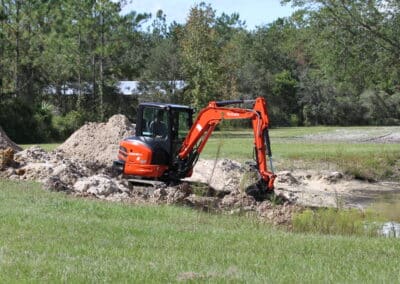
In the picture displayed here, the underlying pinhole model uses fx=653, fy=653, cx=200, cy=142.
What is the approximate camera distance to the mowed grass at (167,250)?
7.41 metres

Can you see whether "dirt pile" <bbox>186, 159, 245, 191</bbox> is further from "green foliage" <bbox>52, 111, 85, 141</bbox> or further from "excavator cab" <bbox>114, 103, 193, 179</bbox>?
"green foliage" <bbox>52, 111, 85, 141</bbox>

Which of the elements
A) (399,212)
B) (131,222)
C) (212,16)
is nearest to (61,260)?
(131,222)

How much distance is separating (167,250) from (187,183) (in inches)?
414

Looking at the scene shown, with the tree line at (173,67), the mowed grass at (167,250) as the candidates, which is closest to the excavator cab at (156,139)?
the mowed grass at (167,250)

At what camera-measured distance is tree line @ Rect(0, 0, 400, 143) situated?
30516 mm

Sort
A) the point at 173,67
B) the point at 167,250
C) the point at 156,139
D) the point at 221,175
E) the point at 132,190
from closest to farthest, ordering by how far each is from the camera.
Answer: the point at 167,250 < the point at 132,190 < the point at 156,139 < the point at 221,175 < the point at 173,67

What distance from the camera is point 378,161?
29.6m

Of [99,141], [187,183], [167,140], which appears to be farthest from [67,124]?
[167,140]

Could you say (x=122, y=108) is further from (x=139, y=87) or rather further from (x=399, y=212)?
(x=399, y=212)

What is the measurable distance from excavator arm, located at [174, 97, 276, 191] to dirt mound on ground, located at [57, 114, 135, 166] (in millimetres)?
8445

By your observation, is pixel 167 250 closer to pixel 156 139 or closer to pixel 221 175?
pixel 156 139

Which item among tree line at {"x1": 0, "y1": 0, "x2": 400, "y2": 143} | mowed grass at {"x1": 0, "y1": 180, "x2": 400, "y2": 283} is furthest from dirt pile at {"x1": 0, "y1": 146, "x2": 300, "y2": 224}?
tree line at {"x1": 0, "y1": 0, "x2": 400, "y2": 143}

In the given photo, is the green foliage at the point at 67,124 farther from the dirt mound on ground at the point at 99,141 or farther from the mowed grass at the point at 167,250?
the mowed grass at the point at 167,250

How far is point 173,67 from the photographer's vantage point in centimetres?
6862
